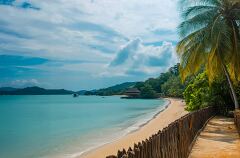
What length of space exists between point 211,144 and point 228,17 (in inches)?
408

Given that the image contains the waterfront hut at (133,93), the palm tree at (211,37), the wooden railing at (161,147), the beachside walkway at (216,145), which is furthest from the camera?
the waterfront hut at (133,93)

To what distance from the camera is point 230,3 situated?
19.9m

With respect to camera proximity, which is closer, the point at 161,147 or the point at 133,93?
the point at 161,147

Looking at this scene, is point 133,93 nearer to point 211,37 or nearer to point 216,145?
point 211,37

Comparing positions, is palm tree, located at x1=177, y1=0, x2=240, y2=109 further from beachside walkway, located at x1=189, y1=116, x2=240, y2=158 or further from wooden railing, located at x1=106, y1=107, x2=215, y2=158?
wooden railing, located at x1=106, y1=107, x2=215, y2=158

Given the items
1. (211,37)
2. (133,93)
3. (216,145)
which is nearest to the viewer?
(216,145)

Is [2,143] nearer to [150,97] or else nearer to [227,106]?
[227,106]

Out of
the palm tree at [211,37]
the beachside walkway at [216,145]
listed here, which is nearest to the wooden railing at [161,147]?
A: the beachside walkway at [216,145]

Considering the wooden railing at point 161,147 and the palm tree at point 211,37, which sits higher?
the palm tree at point 211,37

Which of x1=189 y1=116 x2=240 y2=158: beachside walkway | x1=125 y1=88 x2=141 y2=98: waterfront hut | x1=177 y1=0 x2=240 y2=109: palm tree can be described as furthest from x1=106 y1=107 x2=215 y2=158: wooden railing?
x1=125 y1=88 x2=141 y2=98: waterfront hut

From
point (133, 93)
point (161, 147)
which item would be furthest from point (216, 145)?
point (133, 93)

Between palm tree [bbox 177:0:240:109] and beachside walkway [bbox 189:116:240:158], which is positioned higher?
palm tree [bbox 177:0:240:109]

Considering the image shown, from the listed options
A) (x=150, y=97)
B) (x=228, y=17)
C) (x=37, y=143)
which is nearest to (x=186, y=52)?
(x=228, y=17)

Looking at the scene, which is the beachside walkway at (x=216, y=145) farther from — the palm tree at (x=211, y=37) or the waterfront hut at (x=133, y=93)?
the waterfront hut at (x=133, y=93)
